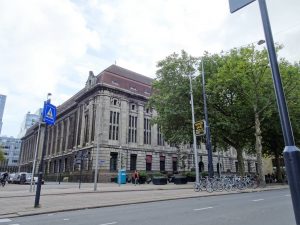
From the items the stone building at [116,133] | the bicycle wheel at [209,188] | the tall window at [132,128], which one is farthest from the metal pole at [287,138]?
the tall window at [132,128]

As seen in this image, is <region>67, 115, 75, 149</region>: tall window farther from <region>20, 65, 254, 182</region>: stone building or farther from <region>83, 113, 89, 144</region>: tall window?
<region>83, 113, 89, 144</region>: tall window

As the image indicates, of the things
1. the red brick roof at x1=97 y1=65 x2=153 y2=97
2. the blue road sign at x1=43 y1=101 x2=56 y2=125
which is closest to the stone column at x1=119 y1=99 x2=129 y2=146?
the red brick roof at x1=97 y1=65 x2=153 y2=97

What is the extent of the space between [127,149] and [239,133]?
21.3 metres

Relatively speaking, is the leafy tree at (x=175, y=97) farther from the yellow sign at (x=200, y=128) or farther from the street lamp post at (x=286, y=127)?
the street lamp post at (x=286, y=127)

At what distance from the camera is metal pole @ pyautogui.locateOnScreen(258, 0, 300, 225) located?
2428 millimetres

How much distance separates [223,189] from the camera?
20906 millimetres

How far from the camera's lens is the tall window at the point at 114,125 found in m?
45.3

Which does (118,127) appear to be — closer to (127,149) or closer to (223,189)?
(127,149)

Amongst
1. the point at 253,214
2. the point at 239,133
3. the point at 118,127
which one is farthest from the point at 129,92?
the point at 253,214

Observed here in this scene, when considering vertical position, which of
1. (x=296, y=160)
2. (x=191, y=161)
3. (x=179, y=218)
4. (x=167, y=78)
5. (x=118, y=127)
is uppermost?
(x=167, y=78)

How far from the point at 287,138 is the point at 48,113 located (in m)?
12.0

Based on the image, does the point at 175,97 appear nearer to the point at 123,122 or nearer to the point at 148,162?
the point at 123,122

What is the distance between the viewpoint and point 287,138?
267 centimetres

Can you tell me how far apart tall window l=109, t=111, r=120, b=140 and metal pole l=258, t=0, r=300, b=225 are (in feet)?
141
